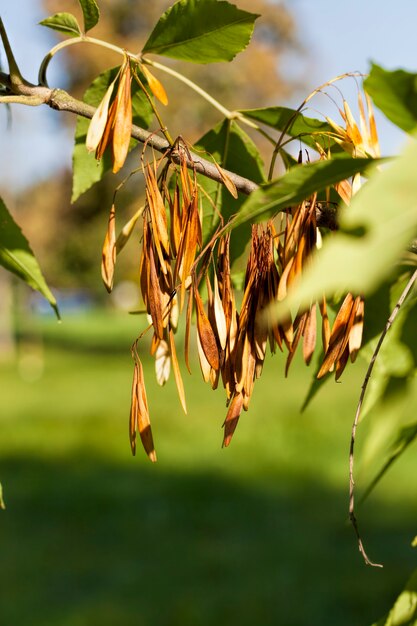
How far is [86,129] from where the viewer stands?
1.71 ft

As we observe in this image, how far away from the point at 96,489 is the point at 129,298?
48.5 feet

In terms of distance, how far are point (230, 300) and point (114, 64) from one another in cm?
1118

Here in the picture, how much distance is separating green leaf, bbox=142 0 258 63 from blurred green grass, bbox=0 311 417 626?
3.32m

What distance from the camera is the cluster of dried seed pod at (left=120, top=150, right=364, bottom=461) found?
354 mm

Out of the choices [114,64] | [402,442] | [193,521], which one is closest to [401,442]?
[402,442]

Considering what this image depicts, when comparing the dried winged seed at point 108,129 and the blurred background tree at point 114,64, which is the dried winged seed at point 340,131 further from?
the blurred background tree at point 114,64

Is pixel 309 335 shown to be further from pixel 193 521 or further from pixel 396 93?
pixel 193 521

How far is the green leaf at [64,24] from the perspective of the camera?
0.49 meters

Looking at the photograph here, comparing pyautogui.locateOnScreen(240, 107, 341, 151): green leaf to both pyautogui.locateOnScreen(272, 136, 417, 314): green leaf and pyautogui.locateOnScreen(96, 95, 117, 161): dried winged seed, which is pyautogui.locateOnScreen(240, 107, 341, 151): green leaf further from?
pyautogui.locateOnScreen(272, 136, 417, 314): green leaf

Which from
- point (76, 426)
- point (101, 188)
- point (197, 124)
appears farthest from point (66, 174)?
point (76, 426)

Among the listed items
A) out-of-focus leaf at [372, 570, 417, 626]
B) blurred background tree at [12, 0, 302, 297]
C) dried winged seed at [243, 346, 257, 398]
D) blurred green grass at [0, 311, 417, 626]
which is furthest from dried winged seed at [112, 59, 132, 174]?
blurred background tree at [12, 0, 302, 297]

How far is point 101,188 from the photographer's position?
12766 millimetres

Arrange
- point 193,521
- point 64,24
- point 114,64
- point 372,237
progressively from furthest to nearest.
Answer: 1. point 114,64
2. point 193,521
3. point 64,24
4. point 372,237

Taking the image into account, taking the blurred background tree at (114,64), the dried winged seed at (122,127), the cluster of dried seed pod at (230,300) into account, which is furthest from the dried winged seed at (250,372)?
the blurred background tree at (114,64)
